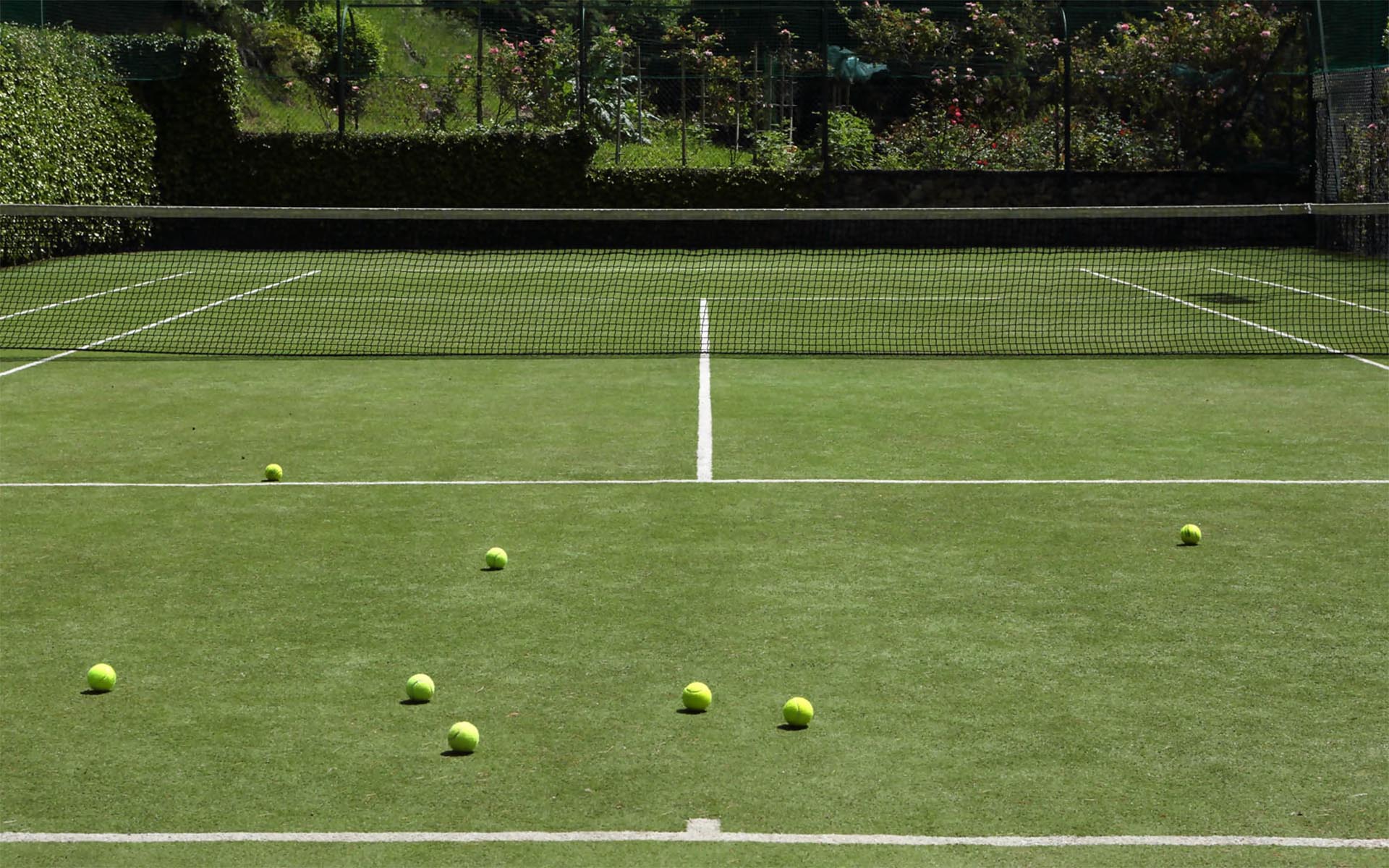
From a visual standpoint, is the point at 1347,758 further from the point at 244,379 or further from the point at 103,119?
the point at 103,119

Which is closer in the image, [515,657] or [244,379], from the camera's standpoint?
[515,657]

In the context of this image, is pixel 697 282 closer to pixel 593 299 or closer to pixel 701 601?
pixel 593 299

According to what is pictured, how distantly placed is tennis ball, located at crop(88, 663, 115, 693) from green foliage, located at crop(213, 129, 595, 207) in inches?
965

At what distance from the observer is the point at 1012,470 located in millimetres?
9523

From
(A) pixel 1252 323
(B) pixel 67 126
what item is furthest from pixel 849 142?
(A) pixel 1252 323

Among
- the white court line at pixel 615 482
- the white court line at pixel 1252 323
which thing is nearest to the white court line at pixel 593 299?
the white court line at pixel 1252 323

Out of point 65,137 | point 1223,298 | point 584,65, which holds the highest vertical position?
point 584,65

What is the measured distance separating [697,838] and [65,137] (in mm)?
23363

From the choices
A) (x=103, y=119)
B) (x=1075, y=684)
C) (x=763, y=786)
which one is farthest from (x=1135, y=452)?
(x=103, y=119)

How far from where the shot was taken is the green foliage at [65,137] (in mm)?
23312

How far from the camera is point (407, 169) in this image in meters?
29.8

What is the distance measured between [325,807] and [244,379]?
30.0ft

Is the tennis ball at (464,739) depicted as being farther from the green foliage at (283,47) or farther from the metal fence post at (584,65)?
the green foliage at (283,47)

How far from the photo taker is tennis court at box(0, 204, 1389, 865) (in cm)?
466
